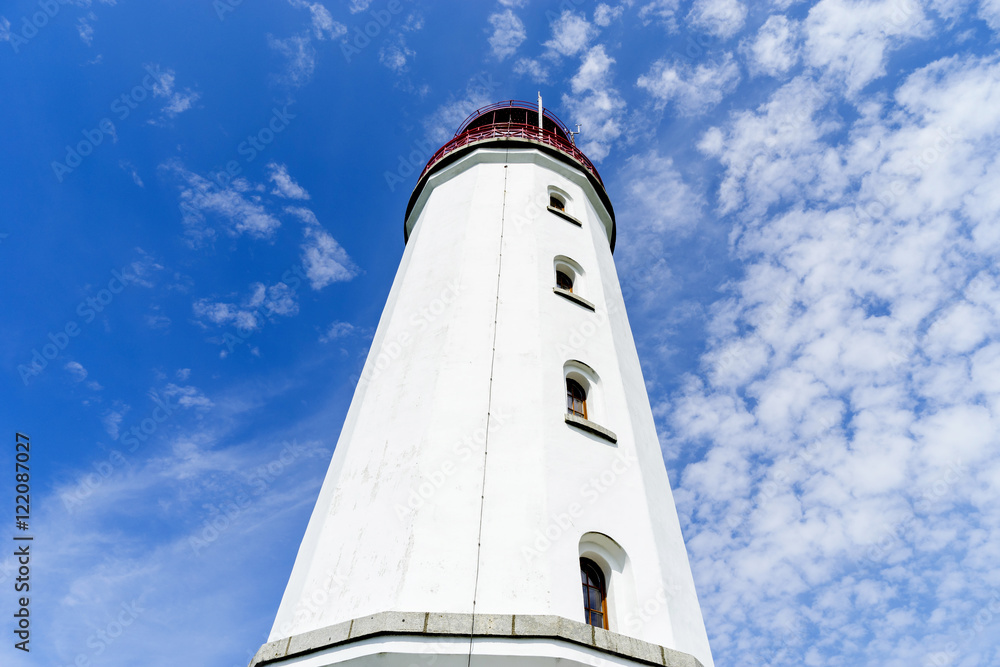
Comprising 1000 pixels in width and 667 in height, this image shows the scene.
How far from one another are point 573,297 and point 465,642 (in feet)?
29.4

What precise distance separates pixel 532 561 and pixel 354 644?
3.00 meters

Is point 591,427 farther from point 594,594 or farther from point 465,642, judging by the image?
point 465,642

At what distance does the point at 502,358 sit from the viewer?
1362 cm

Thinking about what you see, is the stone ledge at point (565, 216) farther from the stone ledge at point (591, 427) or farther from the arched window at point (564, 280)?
the stone ledge at point (591, 427)

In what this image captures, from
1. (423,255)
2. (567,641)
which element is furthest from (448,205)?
(567,641)

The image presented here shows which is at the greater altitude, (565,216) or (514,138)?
(514,138)

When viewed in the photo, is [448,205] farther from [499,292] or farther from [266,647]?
[266,647]

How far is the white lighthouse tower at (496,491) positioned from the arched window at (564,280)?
0.20 feet

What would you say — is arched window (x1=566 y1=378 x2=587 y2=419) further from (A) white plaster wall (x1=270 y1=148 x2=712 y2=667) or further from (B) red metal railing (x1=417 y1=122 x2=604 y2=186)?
(B) red metal railing (x1=417 y1=122 x2=604 y2=186)

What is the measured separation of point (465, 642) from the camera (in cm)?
916

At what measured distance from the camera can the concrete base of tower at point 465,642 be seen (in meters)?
9.10

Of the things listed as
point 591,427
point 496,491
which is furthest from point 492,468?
point 591,427

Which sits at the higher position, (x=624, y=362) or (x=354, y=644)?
(x=624, y=362)

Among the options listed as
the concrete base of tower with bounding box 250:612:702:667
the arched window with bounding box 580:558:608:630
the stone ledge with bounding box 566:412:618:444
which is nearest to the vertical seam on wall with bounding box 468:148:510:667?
the concrete base of tower with bounding box 250:612:702:667
